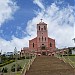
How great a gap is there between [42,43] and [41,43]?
262mm

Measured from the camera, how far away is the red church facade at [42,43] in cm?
6213

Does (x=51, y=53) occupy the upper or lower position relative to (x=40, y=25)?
lower

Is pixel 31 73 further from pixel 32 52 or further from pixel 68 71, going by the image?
pixel 32 52

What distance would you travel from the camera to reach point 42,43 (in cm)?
6388

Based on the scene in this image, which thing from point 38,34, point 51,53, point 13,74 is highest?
point 38,34

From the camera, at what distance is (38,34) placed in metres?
64.7

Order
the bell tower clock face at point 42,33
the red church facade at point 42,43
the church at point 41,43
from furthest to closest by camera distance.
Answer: the bell tower clock face at point 42,33
the red church facade at point 42,43
the church at point 41,43

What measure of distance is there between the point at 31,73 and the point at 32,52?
37147 mm

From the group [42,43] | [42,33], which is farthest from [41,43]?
[42,33]

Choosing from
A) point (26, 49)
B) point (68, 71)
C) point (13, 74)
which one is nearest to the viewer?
point (13, 74)

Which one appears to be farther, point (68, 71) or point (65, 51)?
point (65, 51)

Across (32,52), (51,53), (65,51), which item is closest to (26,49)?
(32,52)

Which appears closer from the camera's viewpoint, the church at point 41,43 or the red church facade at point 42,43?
the church at point 41,43

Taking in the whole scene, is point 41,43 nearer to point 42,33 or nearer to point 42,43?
point 42,43
